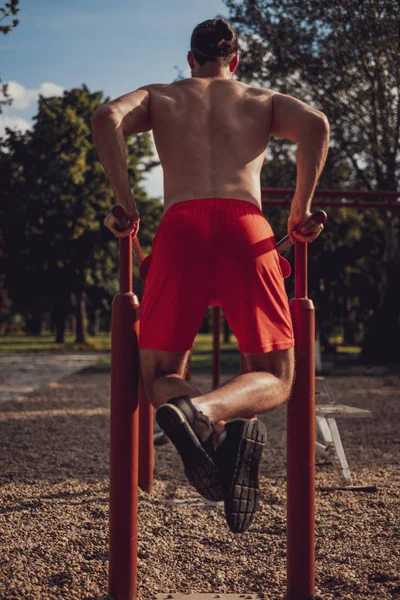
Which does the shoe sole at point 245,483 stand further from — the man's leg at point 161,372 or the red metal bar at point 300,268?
the red metal bar at point 300,268

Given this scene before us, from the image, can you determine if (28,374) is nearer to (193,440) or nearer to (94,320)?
(193,440)

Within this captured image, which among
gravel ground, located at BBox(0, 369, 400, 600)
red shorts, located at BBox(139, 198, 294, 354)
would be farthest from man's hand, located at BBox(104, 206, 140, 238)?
gravel ground, located at BBox(0, 369, 400, 600)

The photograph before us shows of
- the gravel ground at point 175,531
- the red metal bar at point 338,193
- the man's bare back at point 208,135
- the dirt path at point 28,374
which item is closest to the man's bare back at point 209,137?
the man's bare back at point 208,135

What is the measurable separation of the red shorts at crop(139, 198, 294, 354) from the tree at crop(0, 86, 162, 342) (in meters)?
28.4

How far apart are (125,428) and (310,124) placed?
137 cm

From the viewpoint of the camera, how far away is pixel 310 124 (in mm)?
2719

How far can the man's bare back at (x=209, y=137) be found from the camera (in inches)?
105

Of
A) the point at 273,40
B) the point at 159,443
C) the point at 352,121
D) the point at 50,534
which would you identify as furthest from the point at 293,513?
the point at 273,40

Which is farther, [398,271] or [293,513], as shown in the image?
[398,271]

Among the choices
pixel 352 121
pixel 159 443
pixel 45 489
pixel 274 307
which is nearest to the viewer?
pixel 274 307

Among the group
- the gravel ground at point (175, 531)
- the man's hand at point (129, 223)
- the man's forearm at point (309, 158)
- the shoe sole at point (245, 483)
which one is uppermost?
the man's forearm at point (309, 158)

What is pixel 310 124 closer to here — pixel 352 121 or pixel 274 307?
pixel 274 307

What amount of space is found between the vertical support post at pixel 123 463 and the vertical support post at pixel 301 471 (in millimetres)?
619

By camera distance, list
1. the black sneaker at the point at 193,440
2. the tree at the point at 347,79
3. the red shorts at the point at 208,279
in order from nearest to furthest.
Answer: the black sneaker at the point at 193,440 < the red shorts at the point at 208,279 < the tree at the point at 347,79
